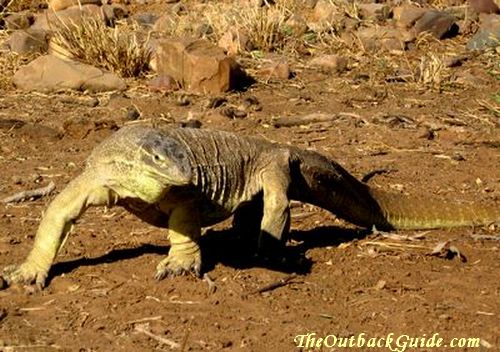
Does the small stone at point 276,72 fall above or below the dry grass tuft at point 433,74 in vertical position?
below

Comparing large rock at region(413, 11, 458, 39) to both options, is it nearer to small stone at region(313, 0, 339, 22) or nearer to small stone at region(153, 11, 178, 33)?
small stone at region(313, 0, 339, 22)

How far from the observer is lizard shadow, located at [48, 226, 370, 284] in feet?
19.6

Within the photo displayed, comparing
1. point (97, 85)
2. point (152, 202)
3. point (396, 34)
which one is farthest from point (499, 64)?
point (152, 202)

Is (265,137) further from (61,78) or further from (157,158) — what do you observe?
(157,158)

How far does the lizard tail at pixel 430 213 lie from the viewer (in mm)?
6938

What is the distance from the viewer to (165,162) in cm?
507

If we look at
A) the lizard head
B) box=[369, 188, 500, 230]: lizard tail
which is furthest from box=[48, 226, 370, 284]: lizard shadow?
the lizard head

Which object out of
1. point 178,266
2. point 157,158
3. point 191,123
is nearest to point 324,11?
point 191,123

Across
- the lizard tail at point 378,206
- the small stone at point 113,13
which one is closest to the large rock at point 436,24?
the small stone at point 113,13

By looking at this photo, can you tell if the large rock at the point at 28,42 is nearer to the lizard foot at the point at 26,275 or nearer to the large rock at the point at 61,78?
the large rock at the point at 61,78

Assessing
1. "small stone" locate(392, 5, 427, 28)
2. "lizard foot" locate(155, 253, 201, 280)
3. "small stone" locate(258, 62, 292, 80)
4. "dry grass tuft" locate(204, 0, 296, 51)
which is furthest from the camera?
"small stone" locate(392, 5, 427, 28)

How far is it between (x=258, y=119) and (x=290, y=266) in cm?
434

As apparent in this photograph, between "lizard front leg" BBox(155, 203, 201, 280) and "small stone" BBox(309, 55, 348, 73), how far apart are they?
6890mm

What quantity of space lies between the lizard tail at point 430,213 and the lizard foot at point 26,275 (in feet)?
8.03
